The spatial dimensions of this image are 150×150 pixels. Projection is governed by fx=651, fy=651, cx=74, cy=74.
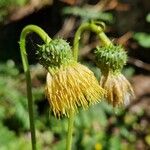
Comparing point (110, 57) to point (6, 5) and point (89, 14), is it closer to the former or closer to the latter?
point (89, 14)

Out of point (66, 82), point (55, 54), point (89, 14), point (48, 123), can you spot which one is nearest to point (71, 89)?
point (66, 82)

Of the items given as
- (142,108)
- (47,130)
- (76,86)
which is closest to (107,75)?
(76,86)

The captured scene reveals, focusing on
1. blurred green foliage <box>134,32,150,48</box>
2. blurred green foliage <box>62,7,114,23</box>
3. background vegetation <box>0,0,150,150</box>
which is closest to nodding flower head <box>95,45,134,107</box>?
background vegetation <box>0,0,150,150</box>

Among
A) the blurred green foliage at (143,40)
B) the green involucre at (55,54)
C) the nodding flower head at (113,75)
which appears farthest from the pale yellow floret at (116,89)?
the blurred green foliage at (143,40)

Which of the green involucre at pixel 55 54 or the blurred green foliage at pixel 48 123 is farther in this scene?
the blurred green foliage at pixel 48 123

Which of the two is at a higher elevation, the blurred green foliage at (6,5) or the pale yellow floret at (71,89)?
the blurred green foliage at (6,5)

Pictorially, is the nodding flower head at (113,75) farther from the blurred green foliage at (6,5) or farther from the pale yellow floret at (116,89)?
the blurred green foliage at (6,5)
